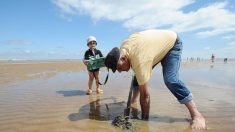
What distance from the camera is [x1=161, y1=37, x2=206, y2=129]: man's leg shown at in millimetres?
4246

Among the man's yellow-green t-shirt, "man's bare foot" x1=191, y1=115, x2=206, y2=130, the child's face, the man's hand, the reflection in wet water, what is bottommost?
"man's bare foot" x1=191, y1=115, x2=206, y2=130

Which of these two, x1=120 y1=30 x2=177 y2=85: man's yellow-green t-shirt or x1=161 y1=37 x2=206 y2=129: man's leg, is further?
x1=161 y1=37 x2=206 y2=129: man's leg

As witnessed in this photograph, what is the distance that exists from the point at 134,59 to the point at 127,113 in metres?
1.16

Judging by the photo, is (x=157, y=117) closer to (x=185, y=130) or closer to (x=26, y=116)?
(x=185, y=130)

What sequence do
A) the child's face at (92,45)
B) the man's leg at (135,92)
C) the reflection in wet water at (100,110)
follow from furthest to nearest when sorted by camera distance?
the child's face at (92,45)
the man's leg at (135,92)
the reflection in wet water at (100,110)

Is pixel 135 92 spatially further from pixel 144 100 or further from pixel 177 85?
pixel 177 85

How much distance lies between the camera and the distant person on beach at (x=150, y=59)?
13.0 ft

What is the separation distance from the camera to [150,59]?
399 centimetres

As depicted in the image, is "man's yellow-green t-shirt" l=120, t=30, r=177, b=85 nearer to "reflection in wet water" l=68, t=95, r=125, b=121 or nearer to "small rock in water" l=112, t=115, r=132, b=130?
"small rock in water" l=112, t=115, r=132, b=130

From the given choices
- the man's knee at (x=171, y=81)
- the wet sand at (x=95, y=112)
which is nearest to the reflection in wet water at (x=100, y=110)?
the wet sand at (x=95, y=112)

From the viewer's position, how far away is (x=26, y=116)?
4922mm

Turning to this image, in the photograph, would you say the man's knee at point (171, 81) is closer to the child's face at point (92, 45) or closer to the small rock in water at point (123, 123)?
the small rock in water at point (123, 123)

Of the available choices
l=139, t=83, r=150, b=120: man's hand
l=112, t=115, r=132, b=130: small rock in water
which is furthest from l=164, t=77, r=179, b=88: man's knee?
l=112, t=115, r=132, b=130: small rock in water

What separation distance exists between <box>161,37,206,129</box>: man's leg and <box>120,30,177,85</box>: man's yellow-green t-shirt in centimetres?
13
